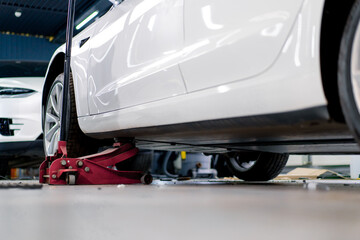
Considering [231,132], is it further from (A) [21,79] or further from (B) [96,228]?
(A) [21,79]

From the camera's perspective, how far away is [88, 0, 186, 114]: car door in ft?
6.06

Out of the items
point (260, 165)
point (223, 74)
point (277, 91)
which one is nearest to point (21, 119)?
point (260, 165)

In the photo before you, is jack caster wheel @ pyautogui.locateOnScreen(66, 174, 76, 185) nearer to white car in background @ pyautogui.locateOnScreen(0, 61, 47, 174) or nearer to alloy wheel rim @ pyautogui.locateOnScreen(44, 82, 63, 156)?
alloy wheel rim @ pyautogui.locateOnScreen(44, 82, 63, 156)

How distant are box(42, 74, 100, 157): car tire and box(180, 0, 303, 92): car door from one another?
1279 mm

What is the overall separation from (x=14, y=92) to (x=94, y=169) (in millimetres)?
1742

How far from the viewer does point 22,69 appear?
4.06 m

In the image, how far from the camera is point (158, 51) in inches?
76.5

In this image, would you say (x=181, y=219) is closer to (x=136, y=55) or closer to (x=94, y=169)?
(x=136, y=55)

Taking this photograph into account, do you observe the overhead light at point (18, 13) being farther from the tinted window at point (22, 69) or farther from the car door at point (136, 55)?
the car door at point (136, 55)

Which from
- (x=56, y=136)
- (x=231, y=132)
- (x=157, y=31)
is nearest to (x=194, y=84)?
(x=231, y=132)

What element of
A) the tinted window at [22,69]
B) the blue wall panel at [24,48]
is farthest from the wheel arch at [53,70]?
the blue wall panel at [24,48]

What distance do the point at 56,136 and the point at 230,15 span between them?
5.99 feet

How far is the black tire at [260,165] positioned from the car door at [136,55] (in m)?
1.15

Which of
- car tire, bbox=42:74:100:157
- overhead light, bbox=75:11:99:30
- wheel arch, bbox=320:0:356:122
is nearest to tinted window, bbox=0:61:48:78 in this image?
car tire, bbox=42:74:100:157
